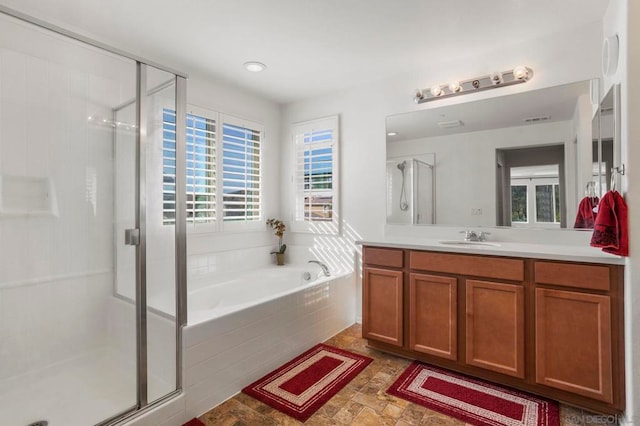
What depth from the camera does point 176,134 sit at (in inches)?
78.3

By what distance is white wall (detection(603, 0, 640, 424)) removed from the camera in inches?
65.9

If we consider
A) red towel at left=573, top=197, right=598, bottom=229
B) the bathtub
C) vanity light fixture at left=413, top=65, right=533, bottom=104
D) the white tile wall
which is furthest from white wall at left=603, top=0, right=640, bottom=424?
the white tile wall

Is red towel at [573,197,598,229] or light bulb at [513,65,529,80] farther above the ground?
light bulb at [513,65,529,80]

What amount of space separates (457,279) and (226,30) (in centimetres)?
239

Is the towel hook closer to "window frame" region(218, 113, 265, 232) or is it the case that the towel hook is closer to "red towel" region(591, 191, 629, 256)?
"red towel" region(591, 191, 629, 256)

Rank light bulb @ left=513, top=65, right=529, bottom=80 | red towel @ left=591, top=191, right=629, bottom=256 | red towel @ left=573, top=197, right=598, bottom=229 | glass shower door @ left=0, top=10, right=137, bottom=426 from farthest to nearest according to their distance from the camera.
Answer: light bulb @ left=513, top=65, right=529, bottom=80, red towel @ left=573, top=197, right=598, bottom=229, red towel @ left=591, top=191, right=629, bottom=256, glass shower door @ left=0, top=10, right=137, bottom=426

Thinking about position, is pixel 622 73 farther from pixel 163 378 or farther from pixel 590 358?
pixel 163 378

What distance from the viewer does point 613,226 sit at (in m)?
1.79

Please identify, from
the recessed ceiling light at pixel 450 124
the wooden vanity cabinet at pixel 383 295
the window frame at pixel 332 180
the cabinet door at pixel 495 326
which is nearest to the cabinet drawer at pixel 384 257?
the wooden vanity cabinet at pixel 383 295

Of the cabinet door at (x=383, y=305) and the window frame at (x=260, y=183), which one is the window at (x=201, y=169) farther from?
the cabinet door at (x=383, y=305)

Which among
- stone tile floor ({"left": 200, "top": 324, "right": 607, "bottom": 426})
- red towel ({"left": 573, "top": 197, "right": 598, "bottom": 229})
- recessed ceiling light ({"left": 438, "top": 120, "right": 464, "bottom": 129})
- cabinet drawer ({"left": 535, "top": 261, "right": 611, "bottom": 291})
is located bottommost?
stone tile floor ({"left": 200, "top": 324, "right": 607, "bottom": 426})

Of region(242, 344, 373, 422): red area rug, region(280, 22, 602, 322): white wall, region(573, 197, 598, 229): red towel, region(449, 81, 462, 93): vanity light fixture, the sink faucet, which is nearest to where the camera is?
region(242, 344, 373, 422): red area rug

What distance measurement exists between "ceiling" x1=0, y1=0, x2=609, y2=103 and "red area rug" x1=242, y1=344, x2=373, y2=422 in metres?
2.46

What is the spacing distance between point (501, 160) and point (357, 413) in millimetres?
2171
